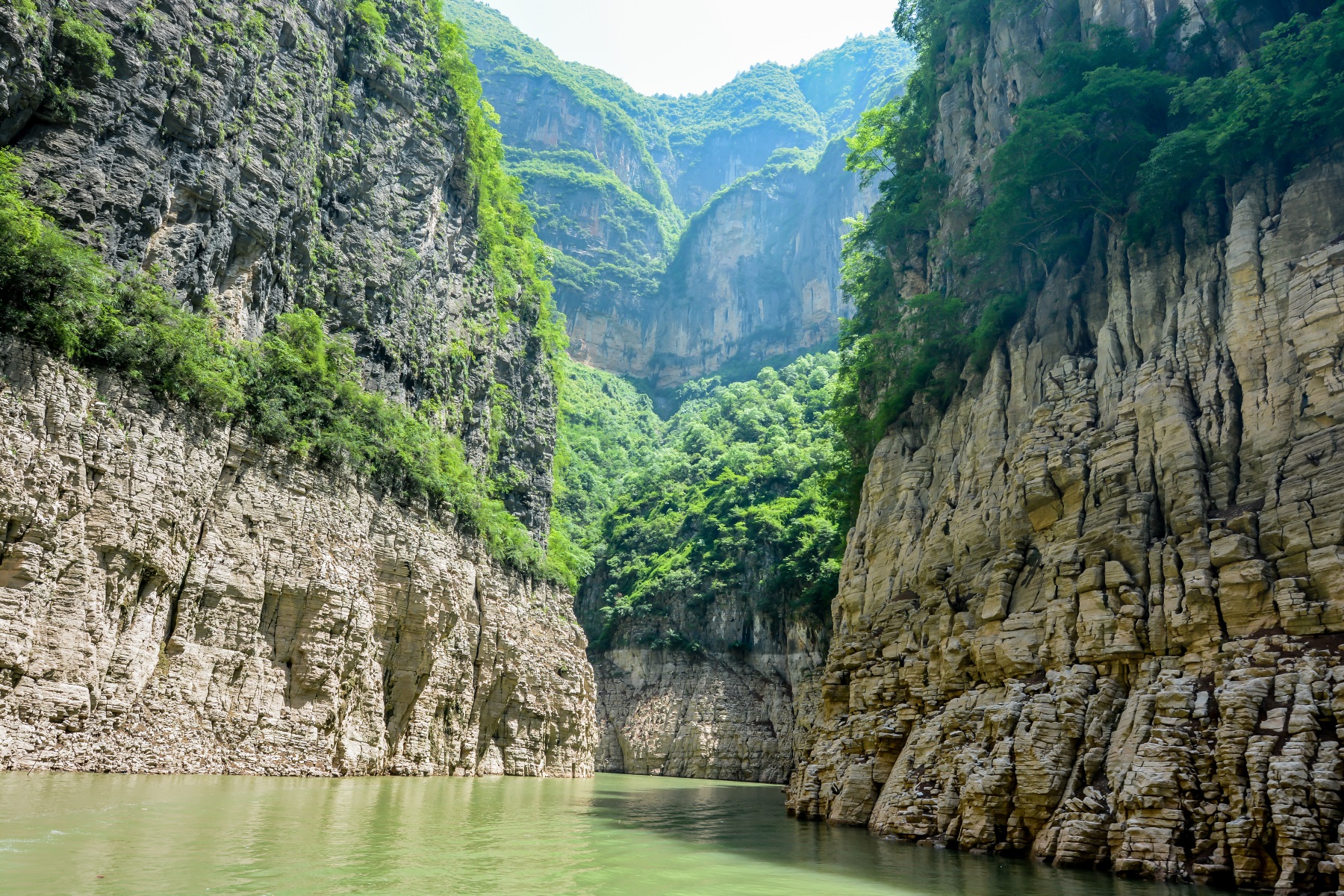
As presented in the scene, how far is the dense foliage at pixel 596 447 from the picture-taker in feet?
221

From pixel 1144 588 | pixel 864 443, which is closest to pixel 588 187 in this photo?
pixel 864 443

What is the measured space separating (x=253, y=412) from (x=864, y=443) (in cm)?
1931

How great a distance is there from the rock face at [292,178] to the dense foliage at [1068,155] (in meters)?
16.8

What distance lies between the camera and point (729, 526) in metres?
59.3

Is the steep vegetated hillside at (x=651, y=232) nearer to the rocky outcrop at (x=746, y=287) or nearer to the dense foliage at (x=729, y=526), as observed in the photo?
the rocky outcrop at (x=746, y=287)

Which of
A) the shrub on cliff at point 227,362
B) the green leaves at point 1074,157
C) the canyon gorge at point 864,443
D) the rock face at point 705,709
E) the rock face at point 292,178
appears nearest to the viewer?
the canyon gorge at point 864,443

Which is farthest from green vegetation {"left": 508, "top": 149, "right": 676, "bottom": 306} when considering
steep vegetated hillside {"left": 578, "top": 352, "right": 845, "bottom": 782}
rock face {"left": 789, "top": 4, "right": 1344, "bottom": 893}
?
rock face {"left": 789, "top": 4, "right": 1344, "bottom": 893}

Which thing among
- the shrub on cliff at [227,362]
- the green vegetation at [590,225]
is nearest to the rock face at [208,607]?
the shrub on cliff at [227,362]

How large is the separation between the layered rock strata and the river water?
116cm

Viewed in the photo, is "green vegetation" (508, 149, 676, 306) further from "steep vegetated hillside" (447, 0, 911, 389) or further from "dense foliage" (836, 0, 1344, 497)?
"dense foliage" (836, 0, 1344, 497)

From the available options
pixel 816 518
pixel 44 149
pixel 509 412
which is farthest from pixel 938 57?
pixel 816 518

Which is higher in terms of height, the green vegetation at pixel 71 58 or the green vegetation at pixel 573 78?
the green vegetation at pixel 573 78

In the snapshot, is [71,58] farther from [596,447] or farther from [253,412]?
[596,447]

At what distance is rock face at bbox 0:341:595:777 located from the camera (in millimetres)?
17641
